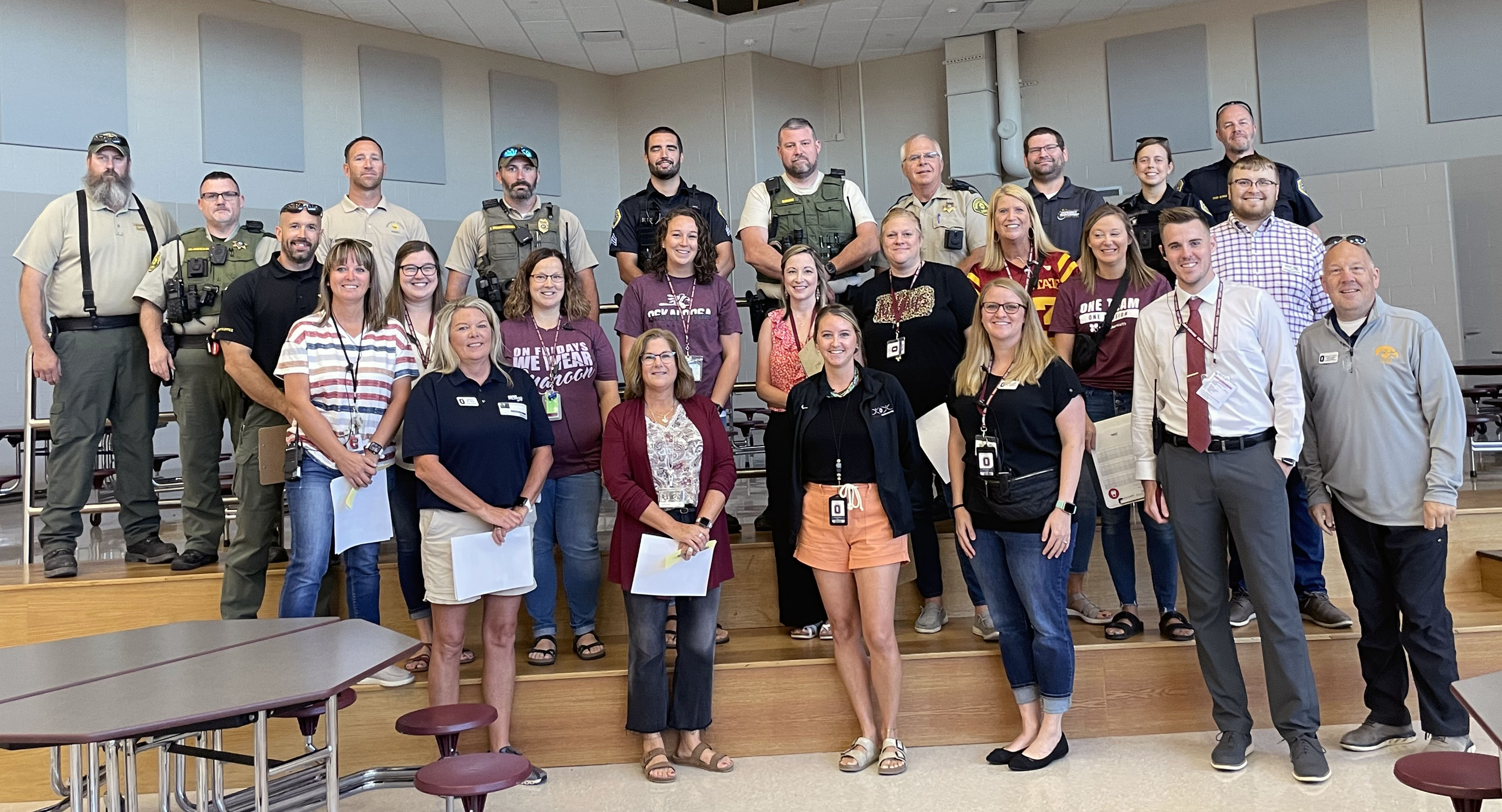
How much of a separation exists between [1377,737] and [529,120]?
9606mm

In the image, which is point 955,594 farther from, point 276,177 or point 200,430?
point 276,177

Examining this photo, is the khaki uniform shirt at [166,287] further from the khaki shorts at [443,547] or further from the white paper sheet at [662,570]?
the white paper sheet at [662,570]

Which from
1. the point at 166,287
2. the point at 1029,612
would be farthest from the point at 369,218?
the point at 1029,612

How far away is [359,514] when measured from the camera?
12.7ft

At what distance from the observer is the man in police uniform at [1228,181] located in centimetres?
482

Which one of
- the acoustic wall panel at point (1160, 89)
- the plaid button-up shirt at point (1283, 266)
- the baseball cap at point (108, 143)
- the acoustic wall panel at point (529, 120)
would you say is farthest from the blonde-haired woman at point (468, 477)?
the acoustic wall panel at point (1160, 89)

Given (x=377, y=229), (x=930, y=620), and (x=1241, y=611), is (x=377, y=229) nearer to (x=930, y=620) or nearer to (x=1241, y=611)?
(x=930, y=620)

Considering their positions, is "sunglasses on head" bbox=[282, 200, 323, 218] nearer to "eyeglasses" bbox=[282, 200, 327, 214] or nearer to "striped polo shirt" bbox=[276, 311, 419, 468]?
"eyeglasses" bbox=[282, 200, 327, 214]

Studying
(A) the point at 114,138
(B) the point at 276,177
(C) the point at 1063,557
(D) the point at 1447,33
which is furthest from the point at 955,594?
(D) the point at 1447,33

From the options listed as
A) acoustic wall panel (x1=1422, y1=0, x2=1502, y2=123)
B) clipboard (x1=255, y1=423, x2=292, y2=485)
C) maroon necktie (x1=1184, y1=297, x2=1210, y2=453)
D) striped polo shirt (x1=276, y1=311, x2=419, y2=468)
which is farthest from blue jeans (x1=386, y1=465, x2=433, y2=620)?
acoustic wall panel (x1=1422, y1=0, x2=1502, y2=123)

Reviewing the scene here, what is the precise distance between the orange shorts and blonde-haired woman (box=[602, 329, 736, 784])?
1.03 feet

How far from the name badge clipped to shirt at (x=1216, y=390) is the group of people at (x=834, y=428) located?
13 millimetres

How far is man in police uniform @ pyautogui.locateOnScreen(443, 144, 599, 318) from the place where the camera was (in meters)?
4.82

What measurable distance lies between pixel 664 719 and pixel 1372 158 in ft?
29.8
